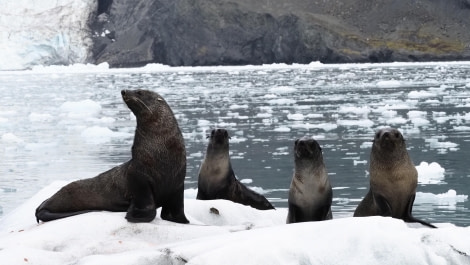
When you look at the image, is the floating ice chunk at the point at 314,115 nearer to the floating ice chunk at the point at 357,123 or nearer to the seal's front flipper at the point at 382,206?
the floating ice chunk at the point at 357,123

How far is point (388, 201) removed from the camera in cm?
579

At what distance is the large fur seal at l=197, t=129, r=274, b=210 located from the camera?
26.6ft

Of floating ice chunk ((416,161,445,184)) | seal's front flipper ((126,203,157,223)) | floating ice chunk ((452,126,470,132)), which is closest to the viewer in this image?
seal's front flipper ((126,203,157,223))

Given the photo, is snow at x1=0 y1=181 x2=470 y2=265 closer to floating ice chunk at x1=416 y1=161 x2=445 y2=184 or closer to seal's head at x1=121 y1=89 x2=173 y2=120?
seal's head at x1=121 y1=89 x2=173 y2=120

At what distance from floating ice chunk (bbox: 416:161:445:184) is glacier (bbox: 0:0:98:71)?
191 feet

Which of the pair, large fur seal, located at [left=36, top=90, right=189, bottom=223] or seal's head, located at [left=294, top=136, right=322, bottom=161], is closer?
large fur seal, located at [left=36, top=90, right=189, bottom=223]

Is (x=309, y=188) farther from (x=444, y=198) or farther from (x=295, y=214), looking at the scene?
(x=444, y=198)

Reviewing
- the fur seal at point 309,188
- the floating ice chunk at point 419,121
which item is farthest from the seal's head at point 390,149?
the floating ice chunk at point 419,121

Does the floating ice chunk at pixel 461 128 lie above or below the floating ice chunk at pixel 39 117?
above

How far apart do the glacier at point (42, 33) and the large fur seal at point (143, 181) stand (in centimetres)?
6185

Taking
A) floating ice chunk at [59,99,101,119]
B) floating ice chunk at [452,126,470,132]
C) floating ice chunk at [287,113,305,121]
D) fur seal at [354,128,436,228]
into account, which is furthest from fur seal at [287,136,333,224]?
floating ice chunk at [59,99,101,119]

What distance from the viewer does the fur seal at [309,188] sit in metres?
6.00

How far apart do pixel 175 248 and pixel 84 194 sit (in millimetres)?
1907

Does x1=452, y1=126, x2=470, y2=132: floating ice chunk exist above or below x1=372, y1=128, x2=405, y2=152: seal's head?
below
